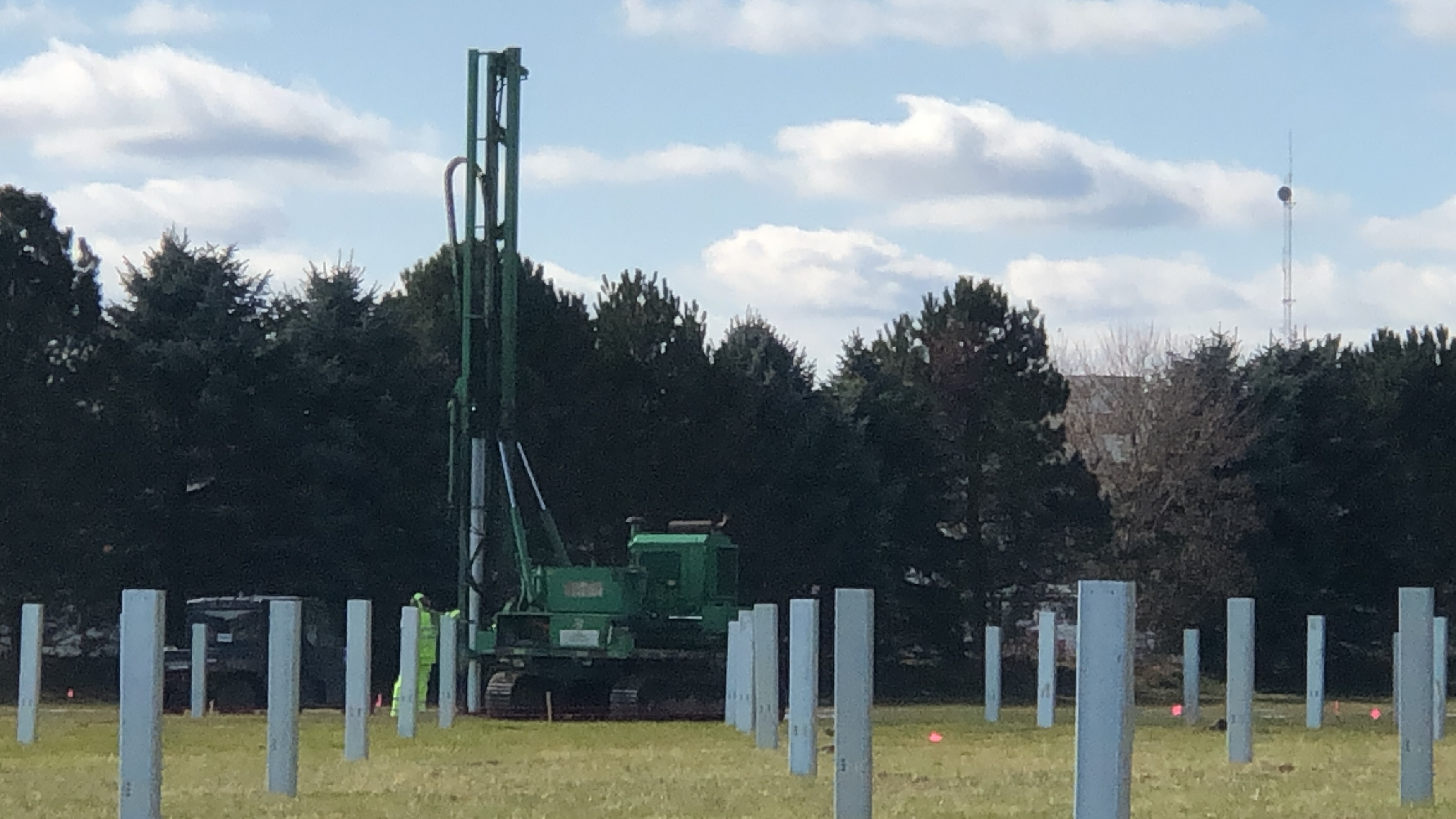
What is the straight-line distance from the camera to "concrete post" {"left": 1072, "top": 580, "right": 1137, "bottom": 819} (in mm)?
8539

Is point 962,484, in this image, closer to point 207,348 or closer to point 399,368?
point 399,368

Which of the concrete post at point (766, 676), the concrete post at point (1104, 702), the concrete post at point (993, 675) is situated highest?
the concrete post at point (1104, 702)

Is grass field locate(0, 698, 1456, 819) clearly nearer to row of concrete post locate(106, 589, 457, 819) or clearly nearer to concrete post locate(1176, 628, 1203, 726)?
row of concrete post locate(106, 589, 457, 819)

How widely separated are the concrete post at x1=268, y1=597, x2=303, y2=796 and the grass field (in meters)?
0.16

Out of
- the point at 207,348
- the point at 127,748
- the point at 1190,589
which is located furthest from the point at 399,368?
the point at 127,748

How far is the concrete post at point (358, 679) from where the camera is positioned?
1873 cm

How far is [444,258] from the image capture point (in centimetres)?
5728

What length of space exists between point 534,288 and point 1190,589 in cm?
1941

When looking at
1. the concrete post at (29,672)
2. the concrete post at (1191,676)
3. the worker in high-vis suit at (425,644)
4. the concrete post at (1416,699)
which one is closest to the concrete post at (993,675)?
the concrete post at (1191,676)

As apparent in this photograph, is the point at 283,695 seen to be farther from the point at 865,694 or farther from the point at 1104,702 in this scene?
the point at 1104,702

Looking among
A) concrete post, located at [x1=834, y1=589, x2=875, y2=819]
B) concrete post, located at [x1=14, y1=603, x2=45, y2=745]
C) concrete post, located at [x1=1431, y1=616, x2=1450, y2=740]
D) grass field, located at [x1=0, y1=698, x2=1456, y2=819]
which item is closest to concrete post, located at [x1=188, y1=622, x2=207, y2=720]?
grass field, located at [x1=0, y1=698, x2=1456, y2=819]

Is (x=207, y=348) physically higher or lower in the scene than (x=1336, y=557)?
higher

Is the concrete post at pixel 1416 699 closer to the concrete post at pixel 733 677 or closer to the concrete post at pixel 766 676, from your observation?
the concrete post at pixel 766 676

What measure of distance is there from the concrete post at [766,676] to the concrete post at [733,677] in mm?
4801
